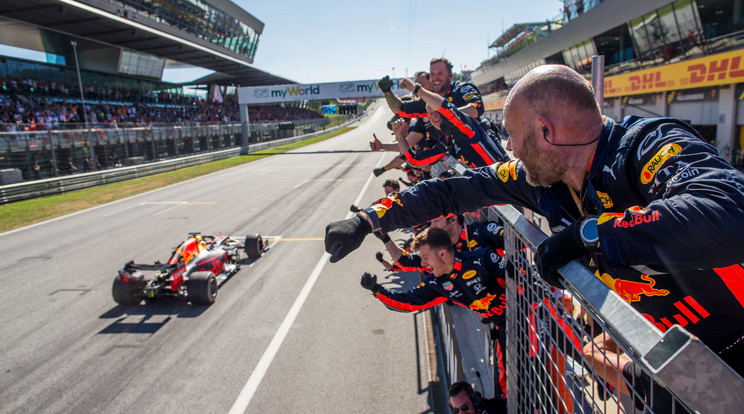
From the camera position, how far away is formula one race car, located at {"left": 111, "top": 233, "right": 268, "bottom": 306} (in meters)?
6.58

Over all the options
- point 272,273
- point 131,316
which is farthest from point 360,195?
point 131,316

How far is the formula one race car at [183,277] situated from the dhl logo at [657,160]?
627 cm

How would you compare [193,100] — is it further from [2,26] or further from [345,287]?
[345,287]

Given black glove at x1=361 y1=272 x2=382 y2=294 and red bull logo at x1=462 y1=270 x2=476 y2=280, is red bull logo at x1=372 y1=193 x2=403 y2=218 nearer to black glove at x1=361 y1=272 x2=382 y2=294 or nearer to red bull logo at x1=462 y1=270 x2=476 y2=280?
red bull logo at x1=462 y1=270 x2=476 y2=280

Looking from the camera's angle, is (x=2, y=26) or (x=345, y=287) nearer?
(x=345, y=287)

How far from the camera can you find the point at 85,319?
6391mm

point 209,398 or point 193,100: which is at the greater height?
point 193,100

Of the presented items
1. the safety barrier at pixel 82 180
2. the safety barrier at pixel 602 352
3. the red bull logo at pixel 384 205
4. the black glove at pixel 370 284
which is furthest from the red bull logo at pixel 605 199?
the safety barrier at pixel 82 180

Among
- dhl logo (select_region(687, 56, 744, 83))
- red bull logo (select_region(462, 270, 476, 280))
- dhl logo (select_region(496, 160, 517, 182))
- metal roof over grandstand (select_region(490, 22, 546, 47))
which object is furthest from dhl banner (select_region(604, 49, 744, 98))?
metal roof over grandstand (select_region(490, 22, 546, 47))

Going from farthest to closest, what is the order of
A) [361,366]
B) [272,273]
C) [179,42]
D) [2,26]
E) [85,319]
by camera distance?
1. [179,42]
2. [2,26]
3. [272,273]
4. [85,319]
5. [361,366]

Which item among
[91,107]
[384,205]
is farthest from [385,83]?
Answer: [91,107]

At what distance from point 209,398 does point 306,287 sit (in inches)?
121

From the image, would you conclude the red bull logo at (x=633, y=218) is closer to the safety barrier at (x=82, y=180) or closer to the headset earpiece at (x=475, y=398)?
the headset earpiece at (x=475, y=398)

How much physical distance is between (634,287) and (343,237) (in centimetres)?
113
